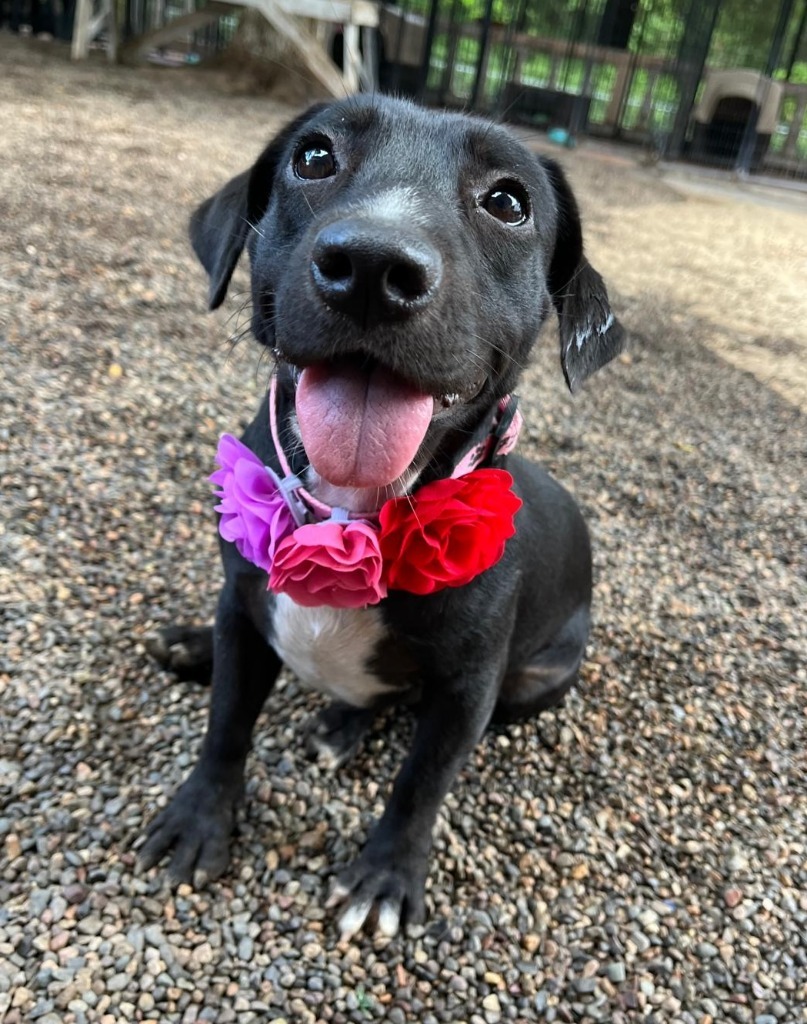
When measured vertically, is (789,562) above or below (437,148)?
below

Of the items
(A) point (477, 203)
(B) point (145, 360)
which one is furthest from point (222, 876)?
(B) point (145, 360)

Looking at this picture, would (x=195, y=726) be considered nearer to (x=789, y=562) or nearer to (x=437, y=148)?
(x=437, y=148)

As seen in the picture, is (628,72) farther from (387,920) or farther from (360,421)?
(387,920)

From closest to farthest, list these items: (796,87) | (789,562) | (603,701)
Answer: (603,701), (789,562), (796,87)

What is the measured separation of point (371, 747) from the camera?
2.50 m

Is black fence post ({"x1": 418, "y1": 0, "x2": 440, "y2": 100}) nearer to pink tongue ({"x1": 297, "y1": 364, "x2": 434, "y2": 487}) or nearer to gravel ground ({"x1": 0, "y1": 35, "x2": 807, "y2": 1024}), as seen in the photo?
gravel ground ({"x1": 0, "y1": 35, "x2": 807, "y2": 1024})

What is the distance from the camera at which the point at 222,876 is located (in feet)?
6.89

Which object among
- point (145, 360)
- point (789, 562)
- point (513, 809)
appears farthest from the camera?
point (145, 360)

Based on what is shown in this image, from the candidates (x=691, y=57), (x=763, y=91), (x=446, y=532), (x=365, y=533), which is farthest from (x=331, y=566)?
(x=691, y=57)

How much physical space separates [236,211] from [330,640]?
1055mm

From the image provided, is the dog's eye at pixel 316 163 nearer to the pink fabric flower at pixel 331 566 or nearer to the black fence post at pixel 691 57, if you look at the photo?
the pink fabric flower at pixel 331 566

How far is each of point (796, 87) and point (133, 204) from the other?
12934 mm

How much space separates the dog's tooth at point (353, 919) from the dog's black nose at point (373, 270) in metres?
1.39

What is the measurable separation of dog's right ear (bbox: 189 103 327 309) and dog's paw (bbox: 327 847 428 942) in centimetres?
144
